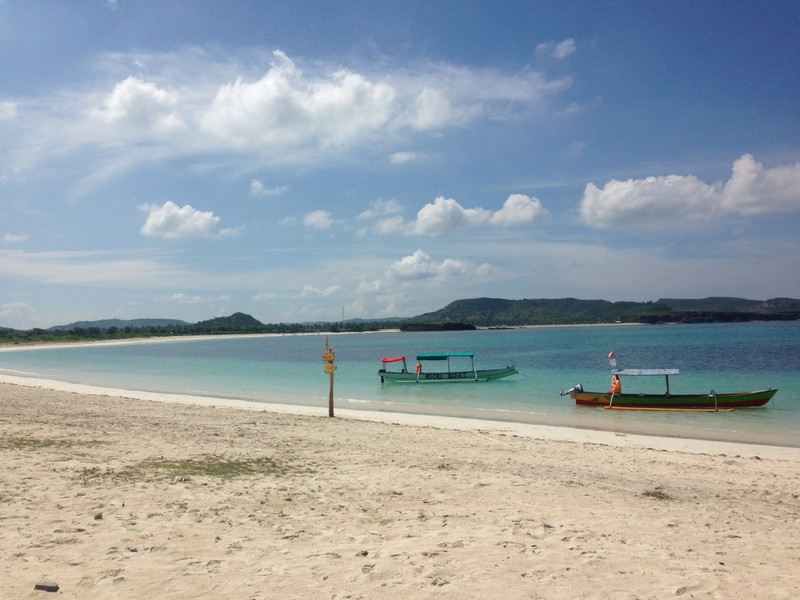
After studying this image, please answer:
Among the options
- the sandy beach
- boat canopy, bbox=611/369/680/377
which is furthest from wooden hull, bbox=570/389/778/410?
the sandy beach

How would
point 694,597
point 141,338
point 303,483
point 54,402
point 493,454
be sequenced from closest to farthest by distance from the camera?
1. point 694,597
2. point 303,483
3. point 493,454
4. point 54,402
5. point 141,338

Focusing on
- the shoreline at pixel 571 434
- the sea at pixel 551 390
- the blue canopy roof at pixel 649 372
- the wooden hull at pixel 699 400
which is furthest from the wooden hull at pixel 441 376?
the wooden hull at pixel 699 400

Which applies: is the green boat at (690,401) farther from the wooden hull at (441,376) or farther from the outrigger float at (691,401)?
the wooden hull at (441,376)

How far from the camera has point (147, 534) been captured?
6.46 meters

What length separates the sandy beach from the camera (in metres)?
5.37

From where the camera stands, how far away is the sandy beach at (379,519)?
211 inches

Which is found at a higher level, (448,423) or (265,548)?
(265,548)

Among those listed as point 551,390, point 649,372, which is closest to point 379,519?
point 649,372

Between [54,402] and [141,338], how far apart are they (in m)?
147

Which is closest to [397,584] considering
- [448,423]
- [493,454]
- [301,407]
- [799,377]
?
[493,454]

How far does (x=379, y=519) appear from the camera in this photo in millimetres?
7473

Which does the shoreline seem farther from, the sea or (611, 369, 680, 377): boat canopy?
(611, 369, 680, 377): boat canopy

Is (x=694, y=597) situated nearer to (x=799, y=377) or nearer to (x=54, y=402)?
(x=54, y=402)

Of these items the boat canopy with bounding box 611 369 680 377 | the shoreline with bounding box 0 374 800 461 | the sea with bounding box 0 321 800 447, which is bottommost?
the sea with bounding box 0 321 800 447
